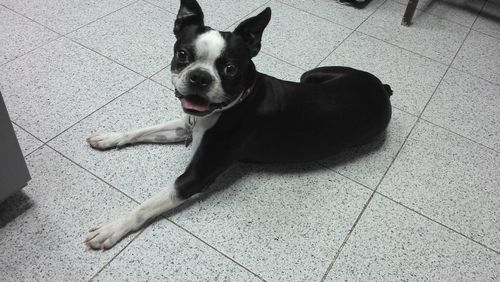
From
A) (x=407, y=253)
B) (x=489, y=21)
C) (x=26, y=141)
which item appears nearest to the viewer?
(x=407, y=253)

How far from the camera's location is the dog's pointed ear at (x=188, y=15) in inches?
56.1

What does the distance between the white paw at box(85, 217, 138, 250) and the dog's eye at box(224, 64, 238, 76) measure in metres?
0.64

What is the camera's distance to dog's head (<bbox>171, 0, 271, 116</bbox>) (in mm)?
1356

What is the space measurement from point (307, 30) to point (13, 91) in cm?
184

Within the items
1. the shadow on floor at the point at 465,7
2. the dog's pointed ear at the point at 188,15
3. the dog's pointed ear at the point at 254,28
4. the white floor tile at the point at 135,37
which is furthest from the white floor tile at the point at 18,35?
the shadow on floor at the point at 465,7

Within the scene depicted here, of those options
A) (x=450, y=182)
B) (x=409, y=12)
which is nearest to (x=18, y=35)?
(x=450, y=182)

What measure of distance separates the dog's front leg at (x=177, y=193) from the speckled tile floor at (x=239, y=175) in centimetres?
6

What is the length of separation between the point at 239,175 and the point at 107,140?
1.96ft

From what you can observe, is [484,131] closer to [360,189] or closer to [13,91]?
[360,189]

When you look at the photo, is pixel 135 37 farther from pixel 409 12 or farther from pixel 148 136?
pixel 409 12

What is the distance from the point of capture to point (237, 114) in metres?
1.50

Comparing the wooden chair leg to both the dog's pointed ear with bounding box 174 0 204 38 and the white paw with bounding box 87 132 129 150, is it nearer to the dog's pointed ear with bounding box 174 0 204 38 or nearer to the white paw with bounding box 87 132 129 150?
the dog's pointed ear with bounding box 174 0 204 38

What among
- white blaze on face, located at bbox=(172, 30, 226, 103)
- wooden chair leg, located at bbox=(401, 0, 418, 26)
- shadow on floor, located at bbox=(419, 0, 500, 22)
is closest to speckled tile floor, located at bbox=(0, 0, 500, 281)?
wooden chair leg, located at bbox=(401, 0, 418, 26)

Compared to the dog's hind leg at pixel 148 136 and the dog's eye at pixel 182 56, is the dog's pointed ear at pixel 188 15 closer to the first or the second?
the dog's eye at pixel 182 56
